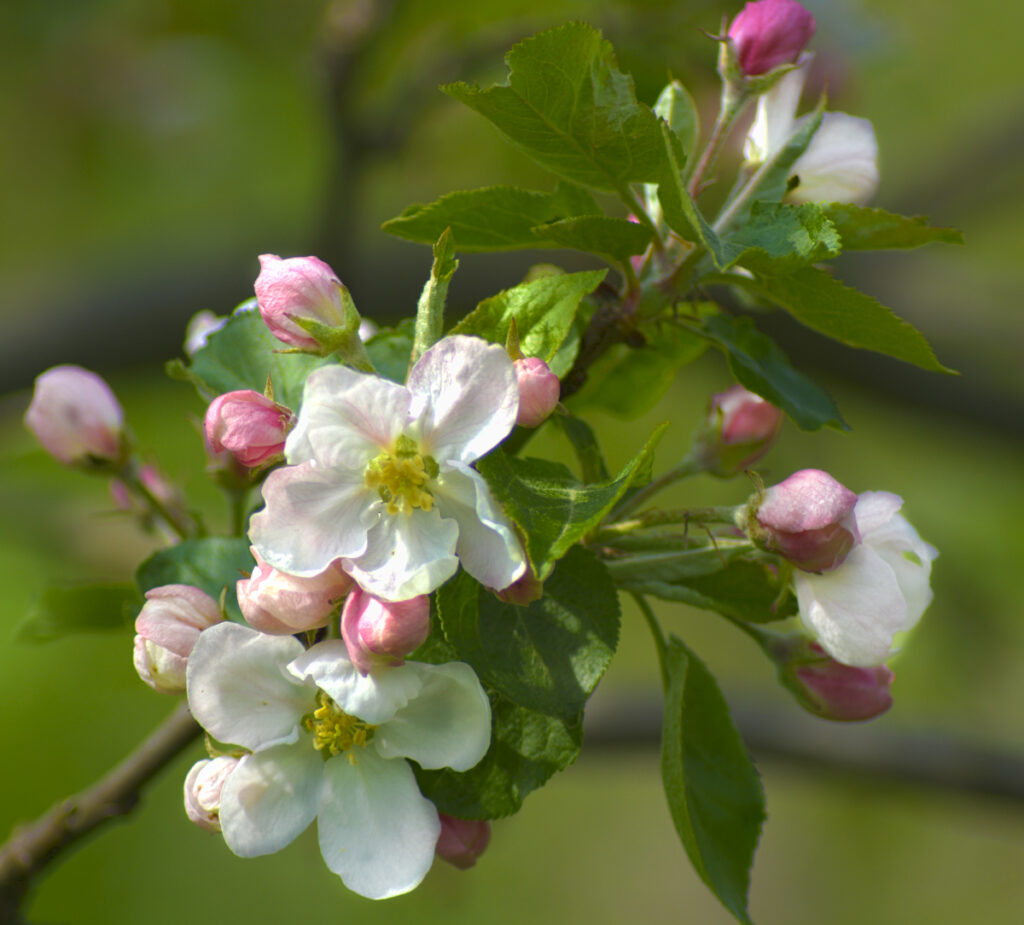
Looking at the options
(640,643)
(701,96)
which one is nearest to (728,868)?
(701,96)

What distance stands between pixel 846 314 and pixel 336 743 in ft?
1.51

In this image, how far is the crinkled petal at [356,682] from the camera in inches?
25.9

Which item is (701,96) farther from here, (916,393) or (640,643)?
(640,643)

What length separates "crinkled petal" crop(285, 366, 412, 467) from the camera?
640 millimetres

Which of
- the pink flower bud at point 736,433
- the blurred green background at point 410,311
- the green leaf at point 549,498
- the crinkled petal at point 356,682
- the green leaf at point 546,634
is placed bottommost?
the blurred green background at point 410,311

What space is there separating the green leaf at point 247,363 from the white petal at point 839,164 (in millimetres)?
420

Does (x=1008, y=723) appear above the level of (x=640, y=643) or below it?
above

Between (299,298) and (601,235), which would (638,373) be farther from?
(299,298)

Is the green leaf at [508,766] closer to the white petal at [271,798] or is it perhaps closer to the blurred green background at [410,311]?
the white petal at [271,798]

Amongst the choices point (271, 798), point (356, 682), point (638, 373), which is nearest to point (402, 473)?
point (356, 682)

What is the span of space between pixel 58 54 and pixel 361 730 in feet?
10.9

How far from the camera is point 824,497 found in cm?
70

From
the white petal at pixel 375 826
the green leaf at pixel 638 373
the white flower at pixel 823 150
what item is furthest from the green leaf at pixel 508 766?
the white flower at pixel 823 150

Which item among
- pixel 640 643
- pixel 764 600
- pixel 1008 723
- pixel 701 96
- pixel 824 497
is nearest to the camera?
pixel 824 497
